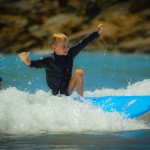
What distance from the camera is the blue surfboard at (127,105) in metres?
3.82

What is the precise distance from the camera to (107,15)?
1487 cm

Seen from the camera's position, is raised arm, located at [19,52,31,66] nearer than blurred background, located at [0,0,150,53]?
Yes

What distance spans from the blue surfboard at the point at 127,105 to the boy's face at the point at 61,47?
487 mm

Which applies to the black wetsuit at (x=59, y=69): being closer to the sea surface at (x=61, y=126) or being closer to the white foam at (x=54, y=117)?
the sea surface at (x=61, y=126)

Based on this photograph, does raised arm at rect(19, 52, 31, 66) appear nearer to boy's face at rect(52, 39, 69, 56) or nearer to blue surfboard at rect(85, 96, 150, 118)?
boy's face at rect(52, 39, 69, 56)

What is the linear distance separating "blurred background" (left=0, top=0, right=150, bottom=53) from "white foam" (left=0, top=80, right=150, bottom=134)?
32.8 feet

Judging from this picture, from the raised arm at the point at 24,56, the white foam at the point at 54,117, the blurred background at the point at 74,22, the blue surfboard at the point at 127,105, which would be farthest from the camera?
the blurred background at the point at 74,22

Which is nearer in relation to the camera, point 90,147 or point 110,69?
point 90,147

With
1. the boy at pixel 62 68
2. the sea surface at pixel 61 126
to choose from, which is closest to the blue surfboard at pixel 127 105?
the sea surface at pixel 61 126

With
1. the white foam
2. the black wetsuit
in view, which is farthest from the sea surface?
the black wetsuit

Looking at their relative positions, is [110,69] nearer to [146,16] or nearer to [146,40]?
[146,40]

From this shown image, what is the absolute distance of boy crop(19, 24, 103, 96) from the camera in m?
4.27

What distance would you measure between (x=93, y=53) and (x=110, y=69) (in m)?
3.17

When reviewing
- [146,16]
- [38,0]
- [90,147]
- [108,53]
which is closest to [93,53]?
[108,53]
